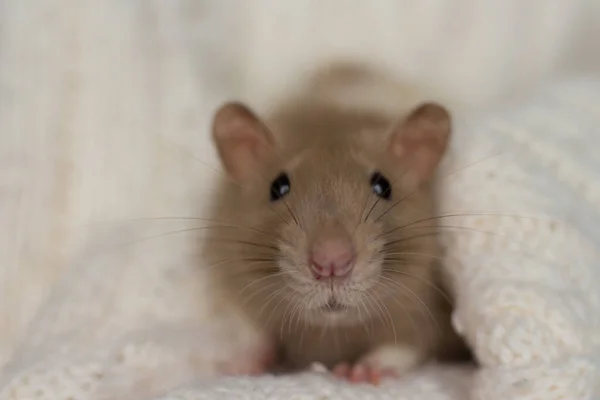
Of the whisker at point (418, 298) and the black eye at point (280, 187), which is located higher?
the black eye at point (280, 187)

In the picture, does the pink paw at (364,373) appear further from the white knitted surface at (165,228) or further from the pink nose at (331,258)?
the pink nose at (331,258)

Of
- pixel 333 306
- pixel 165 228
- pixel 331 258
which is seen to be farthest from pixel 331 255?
pixel 165 228

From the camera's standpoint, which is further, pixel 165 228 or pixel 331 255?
pixel 165 228

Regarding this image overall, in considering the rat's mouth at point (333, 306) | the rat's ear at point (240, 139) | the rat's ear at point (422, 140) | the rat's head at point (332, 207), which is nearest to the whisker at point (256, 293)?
the rat's head at point (332, 207)

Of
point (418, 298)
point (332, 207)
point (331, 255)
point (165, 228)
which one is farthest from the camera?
point (165, 228)

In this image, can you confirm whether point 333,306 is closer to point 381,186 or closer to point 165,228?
point 381,186

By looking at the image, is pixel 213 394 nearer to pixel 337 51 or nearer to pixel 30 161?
pixel 30 161
